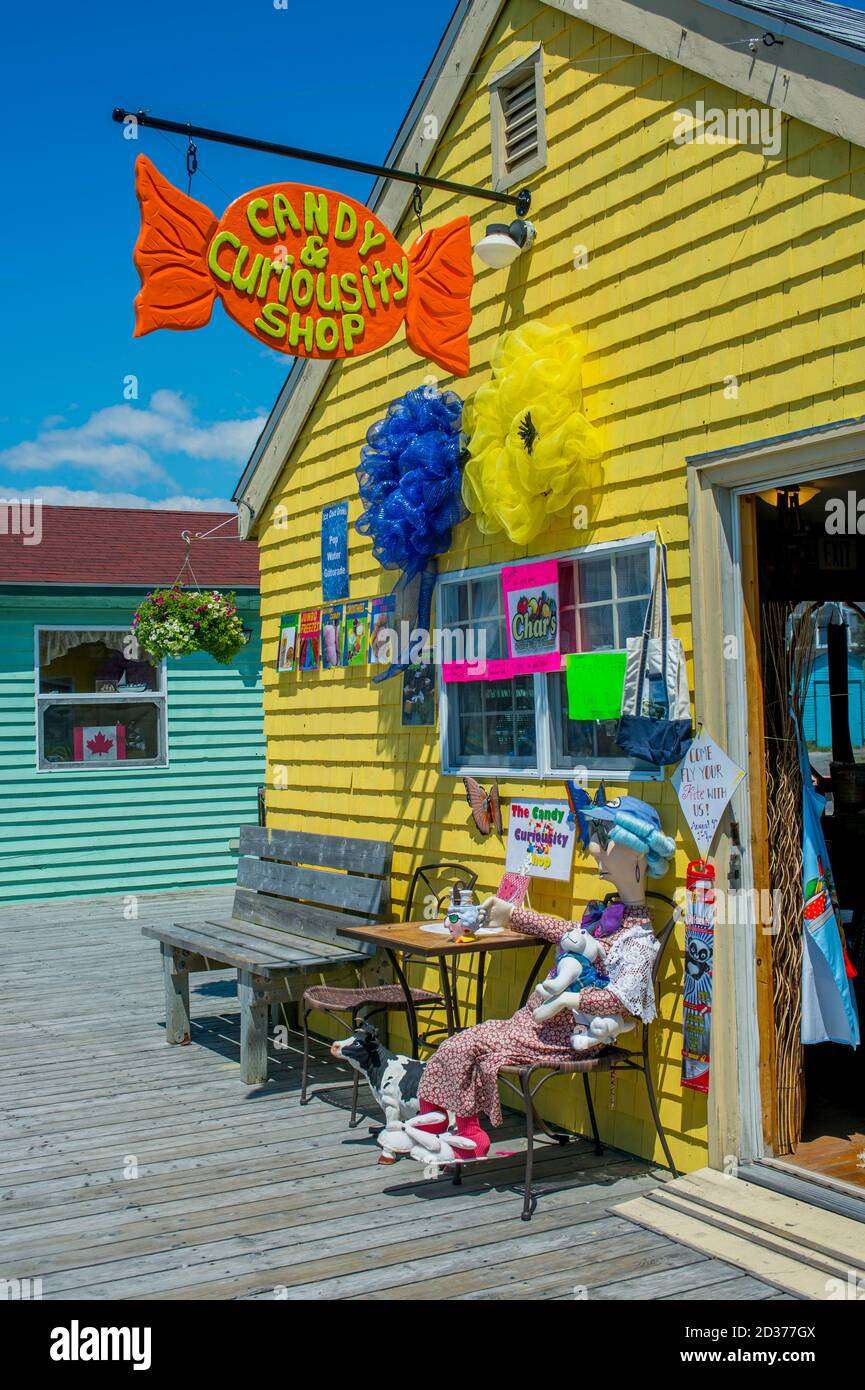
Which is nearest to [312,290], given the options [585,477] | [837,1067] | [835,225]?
[585,477]

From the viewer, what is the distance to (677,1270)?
3754mm

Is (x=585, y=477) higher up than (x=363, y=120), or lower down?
lower down

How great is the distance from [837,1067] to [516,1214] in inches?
76.2

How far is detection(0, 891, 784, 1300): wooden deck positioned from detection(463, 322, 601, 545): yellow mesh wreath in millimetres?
2528

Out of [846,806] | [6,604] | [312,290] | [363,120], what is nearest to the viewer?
[312,290]

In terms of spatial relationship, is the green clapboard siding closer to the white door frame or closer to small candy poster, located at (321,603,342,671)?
small candy poster, located at (321,603,342,671)

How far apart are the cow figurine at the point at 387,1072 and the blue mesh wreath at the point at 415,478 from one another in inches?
87.3

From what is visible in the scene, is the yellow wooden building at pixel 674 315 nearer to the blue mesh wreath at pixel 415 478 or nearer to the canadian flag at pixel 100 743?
the blue mesh wreath at pixel 415 478

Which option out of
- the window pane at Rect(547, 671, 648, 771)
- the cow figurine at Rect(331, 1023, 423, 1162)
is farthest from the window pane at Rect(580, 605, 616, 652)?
the cow figurine at Rect(331, 1023, 423, 1162)

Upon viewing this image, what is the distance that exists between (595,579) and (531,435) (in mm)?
618

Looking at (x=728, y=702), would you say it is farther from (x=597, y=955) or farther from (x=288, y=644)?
(x=288, y=644)

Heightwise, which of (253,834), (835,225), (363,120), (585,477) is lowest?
(253,834)

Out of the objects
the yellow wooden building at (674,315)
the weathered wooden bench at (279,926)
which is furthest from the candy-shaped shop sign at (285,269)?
the weathered wooden bench at (279,926)

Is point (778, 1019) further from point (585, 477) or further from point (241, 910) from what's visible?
point (241, 910)
